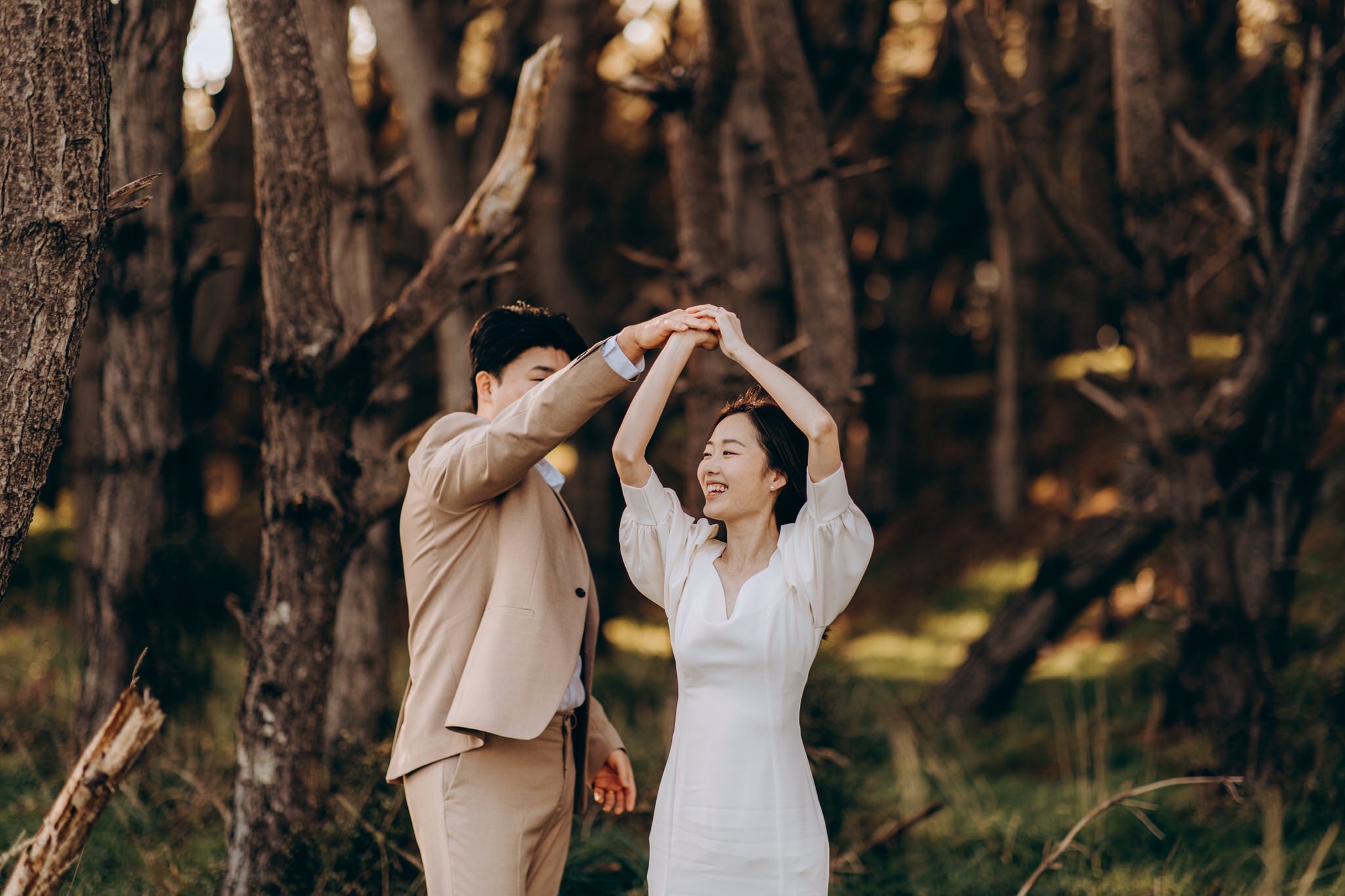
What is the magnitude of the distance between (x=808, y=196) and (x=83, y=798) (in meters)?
→ 3.37

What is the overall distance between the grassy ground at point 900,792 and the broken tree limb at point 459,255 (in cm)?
147

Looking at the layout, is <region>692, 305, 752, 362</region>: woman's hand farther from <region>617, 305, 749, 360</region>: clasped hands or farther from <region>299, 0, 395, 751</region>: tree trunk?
<region>299, 0, 395, 751</region>: tree trunk

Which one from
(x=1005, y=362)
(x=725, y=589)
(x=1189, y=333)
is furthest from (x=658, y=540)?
(x=1005, y=362)

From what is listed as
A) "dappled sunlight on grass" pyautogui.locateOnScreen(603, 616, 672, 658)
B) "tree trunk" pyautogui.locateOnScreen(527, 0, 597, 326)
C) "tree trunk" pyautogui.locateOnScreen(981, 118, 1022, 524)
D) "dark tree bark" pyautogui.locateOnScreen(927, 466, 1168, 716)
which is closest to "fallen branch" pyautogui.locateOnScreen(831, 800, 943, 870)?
"dark tree bark" pyautogui.locateOnScreen(927, 466, 1168, 716)

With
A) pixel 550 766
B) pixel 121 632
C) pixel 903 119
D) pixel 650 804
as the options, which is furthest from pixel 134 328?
→ pixel 903 119

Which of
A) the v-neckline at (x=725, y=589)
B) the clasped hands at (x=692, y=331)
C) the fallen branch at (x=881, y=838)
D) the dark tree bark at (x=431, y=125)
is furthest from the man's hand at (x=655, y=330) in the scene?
the dark tree bark at (x=431, y=125)

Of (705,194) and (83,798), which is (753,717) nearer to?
(83,798)

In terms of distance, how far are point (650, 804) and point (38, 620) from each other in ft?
19.0

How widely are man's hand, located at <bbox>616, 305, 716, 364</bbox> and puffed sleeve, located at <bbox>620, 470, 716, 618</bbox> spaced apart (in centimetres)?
38

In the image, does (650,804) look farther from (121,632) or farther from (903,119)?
(903,119)

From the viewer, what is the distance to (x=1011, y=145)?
5.53 m

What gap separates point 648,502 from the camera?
119 inches

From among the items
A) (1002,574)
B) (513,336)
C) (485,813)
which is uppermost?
(513,336)

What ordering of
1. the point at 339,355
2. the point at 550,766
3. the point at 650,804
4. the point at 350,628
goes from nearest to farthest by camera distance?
the point at 550,766
the point at 339,355
the point at 650,804
the point at 350,628
